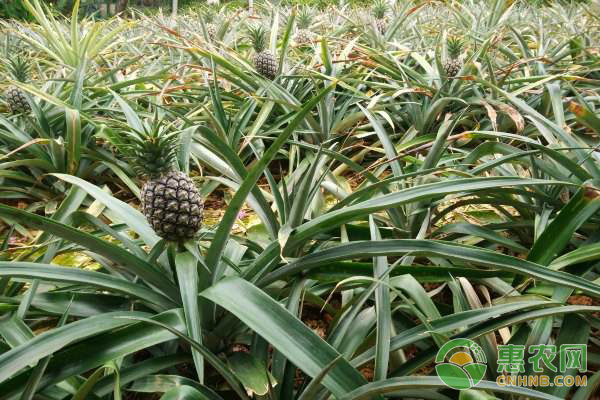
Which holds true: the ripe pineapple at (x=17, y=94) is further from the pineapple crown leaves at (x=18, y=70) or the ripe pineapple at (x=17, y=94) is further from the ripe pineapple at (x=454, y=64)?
the ripe pineapple at (x=454, y=64)

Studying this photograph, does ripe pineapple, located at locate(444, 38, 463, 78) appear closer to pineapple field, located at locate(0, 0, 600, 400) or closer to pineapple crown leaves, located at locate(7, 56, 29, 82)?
pineapple field, located at locate(0, 0, 600, 400)

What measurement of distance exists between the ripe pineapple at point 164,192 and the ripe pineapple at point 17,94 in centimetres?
136

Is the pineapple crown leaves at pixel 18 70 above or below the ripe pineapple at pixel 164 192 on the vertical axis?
above

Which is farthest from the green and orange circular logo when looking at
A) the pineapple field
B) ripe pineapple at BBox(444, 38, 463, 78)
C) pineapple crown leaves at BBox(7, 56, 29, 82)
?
pineapple crown leaves at BBox(7, 56, 29, 82)

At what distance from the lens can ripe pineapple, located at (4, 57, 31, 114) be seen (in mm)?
1935

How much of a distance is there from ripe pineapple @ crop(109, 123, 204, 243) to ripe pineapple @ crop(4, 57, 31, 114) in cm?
136

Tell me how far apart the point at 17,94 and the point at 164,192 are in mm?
1470

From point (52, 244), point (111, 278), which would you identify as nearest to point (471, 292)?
point (111, 278)

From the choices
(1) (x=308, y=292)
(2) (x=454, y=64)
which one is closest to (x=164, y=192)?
(1) (x=308, y=292)

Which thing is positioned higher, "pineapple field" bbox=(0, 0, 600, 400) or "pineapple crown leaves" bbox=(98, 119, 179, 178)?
"pineapple crown leaves" bbox=(98, 119, 179, 178)

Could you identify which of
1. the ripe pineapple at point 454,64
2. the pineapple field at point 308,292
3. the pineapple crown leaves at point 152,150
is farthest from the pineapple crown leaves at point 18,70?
the ripe pineapple at point 454,64

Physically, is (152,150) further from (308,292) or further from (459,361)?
(459,361)

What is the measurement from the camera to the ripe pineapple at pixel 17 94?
193cm

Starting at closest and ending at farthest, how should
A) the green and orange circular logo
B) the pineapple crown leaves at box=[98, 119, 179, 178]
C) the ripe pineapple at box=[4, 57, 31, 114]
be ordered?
the green and orange circular logo, the pineapple crown leaves at box=[98, 119, 179, 178], the ripe pineapple at box=[4, 57, 31, 114]
